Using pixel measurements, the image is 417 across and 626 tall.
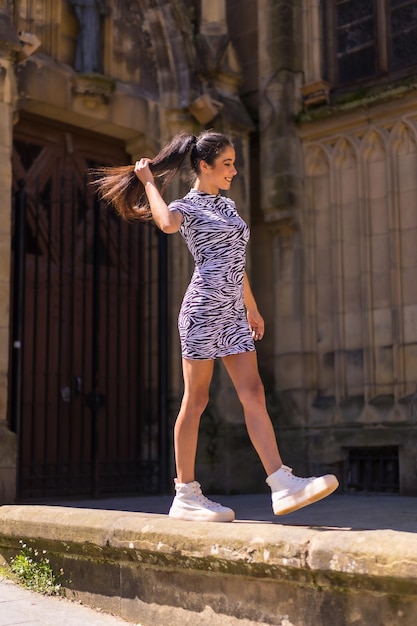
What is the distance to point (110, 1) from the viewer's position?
9.17 meters

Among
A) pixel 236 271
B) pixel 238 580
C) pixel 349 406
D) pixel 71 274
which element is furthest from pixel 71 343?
pixel 238 580

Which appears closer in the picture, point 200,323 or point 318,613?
point 318,613

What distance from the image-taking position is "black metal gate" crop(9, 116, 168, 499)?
816 centimetres

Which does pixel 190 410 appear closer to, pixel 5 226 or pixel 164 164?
pixel 164 164

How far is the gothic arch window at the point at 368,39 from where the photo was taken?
9195mm

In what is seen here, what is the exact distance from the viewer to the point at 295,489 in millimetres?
3850

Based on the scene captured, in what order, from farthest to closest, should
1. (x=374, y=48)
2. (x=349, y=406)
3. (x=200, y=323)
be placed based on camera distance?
(x=374, y=48), (x=349, y=406), (x=200, y=323)

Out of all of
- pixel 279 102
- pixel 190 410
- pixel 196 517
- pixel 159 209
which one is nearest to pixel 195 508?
pixel 196 517

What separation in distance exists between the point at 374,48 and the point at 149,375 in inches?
163

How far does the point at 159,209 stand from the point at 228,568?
5.22 feet

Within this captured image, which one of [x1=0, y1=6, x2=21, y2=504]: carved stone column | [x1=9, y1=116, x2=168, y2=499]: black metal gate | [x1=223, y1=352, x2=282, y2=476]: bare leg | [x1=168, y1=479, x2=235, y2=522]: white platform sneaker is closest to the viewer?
[x1=223, y1=352, x2=282, y2=476]: bare leg

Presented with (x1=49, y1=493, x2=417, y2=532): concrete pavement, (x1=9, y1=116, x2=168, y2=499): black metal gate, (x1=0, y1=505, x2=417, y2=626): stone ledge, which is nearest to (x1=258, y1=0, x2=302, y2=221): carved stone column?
(x1=9, y1=116, x2=168, y2=499): black metal gate

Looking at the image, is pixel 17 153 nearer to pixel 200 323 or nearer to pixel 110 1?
pixel 110 1

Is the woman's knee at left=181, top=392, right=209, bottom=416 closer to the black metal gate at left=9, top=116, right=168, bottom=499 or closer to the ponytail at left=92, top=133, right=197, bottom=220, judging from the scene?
the ponytail at left=92, top=133, right=197, bottom=220
